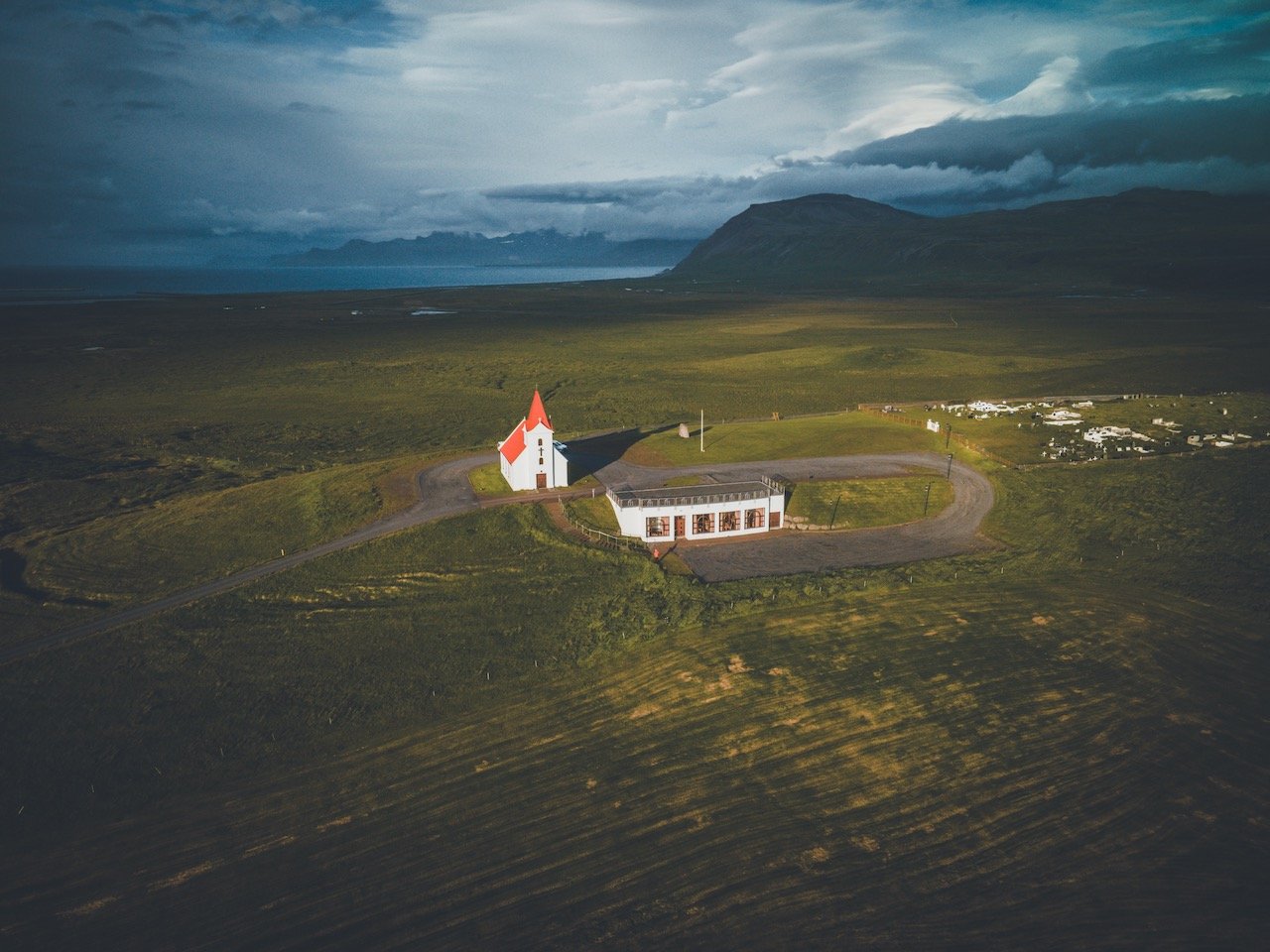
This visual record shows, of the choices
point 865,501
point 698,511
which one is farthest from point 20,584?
point 865,501

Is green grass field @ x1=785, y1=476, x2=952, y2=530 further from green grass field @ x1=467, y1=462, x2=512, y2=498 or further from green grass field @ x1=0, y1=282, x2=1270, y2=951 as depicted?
green grass field @ x1=467, y1=462, x2=512, y2=498


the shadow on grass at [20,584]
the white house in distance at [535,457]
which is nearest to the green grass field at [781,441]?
the white house in distance at [535,457]

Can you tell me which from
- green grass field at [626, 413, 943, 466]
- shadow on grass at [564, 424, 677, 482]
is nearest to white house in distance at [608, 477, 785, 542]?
shadow on grass at [564, 424, 677, 482]

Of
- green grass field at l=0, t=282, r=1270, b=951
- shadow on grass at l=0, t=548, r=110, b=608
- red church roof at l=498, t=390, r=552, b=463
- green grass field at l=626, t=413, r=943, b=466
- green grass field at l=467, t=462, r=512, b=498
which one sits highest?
red church roof at l=498, t=390, r=552, b=463

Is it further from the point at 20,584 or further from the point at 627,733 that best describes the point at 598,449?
the point at 20,584

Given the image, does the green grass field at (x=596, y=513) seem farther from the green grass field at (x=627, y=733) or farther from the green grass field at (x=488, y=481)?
the green grass field at (x=488, y=481)

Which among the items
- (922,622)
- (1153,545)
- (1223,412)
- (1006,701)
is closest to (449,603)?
(922,622)
